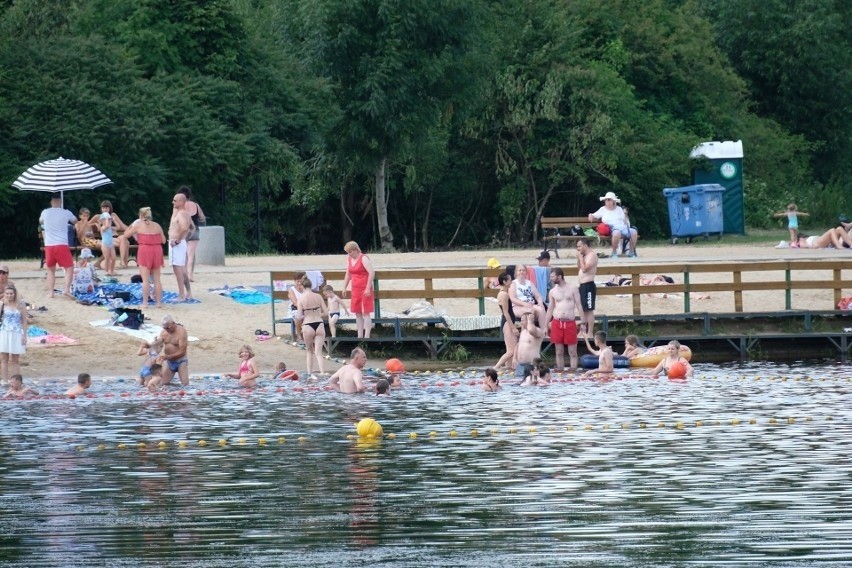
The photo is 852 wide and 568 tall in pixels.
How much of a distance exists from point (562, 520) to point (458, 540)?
1.00 metres

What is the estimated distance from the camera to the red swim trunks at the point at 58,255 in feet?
84.4

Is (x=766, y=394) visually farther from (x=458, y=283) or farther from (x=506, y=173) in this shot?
(x=506, y=173)

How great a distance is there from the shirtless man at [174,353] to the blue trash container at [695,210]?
69.3ft

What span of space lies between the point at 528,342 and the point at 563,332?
108 cm

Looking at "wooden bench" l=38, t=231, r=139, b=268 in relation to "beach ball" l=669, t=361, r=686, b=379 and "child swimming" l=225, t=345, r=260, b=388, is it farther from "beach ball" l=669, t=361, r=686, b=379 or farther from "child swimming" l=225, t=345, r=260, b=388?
"beach ball" l=669, t=361, r=686, b=379

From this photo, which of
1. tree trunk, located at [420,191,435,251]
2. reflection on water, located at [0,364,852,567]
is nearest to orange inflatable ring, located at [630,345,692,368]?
reflection on water, located at [0,364,852,567]

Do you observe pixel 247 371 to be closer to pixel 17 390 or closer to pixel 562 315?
pixel 17 390

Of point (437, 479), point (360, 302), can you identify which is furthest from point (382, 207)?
point (437, 479)

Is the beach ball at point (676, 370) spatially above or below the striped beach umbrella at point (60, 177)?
below

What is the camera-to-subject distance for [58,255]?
25.8m

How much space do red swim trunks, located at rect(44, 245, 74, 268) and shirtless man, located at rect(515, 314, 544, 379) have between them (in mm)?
8070

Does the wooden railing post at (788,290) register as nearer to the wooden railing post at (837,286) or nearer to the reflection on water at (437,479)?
the wooden railing post at (837,286)

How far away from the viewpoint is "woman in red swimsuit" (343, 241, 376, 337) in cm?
2394

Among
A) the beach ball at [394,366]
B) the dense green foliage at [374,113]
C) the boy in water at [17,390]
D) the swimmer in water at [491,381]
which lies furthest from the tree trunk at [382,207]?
the boy in water at [17,390]
